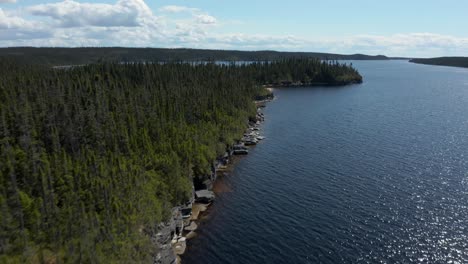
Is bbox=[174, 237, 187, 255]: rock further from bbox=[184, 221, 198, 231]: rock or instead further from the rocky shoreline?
bbox=[184, 221, 198, 231]: rock

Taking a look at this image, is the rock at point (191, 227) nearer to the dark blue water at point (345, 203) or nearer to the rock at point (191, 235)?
the rock at point (191, 235)

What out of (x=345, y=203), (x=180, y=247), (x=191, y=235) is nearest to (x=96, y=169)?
(x=180, y=247)

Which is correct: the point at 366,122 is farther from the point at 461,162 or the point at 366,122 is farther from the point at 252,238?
the point at 252,238

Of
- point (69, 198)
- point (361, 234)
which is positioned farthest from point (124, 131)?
point (361, 234)

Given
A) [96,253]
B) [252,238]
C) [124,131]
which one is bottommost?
[252,238]

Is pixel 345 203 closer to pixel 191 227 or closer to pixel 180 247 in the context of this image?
pixel 191 227

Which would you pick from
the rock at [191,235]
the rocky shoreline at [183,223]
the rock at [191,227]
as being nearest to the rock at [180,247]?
the rocky shoreline at [183,223]

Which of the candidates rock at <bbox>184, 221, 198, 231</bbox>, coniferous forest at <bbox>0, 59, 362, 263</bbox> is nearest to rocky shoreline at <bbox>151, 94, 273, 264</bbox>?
rock at <bbox>184, 221, 198, 231</bbox>
